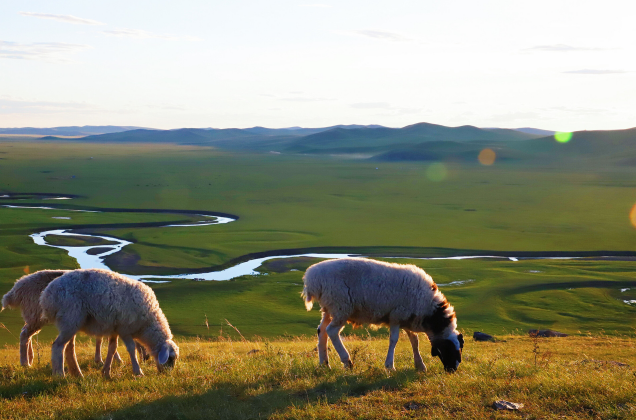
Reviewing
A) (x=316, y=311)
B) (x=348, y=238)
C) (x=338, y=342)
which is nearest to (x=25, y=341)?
(x=338, y=342)

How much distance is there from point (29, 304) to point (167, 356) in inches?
127

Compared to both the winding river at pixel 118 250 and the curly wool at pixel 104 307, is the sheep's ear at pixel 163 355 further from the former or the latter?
the winding river at pixel 118 250

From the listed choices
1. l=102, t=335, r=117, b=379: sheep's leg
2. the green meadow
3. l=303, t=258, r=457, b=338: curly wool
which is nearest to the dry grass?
l=102, t=335, r=117, b=379: sheep's leg

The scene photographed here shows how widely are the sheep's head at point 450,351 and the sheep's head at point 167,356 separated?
471 centimetres

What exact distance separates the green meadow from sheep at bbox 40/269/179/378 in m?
13.9

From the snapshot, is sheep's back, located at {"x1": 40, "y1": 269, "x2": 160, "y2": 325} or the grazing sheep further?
the grazing sheep

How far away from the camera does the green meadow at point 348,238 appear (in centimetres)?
2880

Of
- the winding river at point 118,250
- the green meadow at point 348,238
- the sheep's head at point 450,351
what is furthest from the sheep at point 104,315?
the winding river at point 118,250

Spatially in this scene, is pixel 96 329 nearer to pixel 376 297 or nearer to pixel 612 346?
pixel 376 297

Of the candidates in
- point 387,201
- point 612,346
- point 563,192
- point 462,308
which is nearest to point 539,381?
point 612,346

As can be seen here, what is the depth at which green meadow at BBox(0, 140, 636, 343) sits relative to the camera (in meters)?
28.8

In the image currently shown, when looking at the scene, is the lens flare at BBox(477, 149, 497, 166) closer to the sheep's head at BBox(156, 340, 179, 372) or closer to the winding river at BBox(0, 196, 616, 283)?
the winding river at BBox(0, 196, 616, 283)

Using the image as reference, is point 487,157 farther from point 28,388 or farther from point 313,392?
point 28,388

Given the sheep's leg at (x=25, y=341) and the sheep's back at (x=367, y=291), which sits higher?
the sheep's back at (x=367, y=291)
